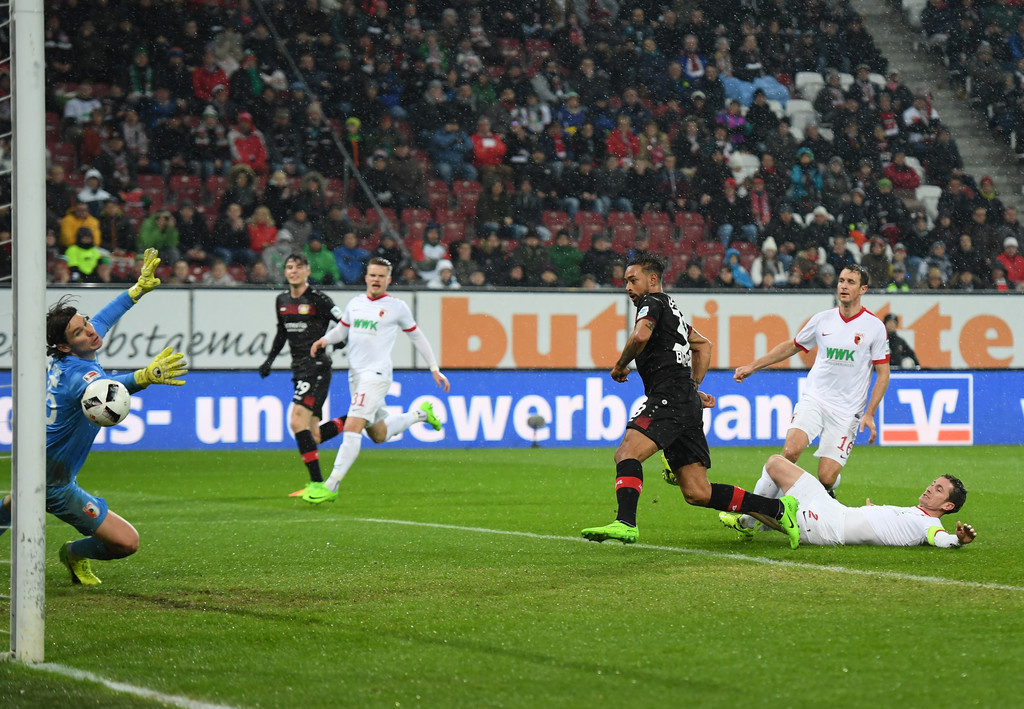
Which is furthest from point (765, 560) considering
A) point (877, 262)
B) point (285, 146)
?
point (285, 146)

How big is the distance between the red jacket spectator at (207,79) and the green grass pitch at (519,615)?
10777 mm

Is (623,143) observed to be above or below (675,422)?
above

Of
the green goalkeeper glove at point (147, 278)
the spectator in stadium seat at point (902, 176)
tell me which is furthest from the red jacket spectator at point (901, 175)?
the green goalkeeper glove at point (147, 278)

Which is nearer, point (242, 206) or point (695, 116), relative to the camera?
point (242, 206)

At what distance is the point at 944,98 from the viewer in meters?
24.8

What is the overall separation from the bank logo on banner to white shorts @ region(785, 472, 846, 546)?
11027mm

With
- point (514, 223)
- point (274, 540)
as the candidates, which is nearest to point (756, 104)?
point (514, 223)

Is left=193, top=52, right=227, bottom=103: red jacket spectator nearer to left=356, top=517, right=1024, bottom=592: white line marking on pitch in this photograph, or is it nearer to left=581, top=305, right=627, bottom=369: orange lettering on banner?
left=581, top=305, right=627, bottom=369: orange lettering on banner

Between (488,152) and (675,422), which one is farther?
(488,152)

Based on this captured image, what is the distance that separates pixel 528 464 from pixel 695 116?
9.41 m

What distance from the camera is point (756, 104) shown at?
2253 centimetres

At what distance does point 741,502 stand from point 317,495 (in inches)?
173

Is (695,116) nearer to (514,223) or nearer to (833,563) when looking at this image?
(514,223)

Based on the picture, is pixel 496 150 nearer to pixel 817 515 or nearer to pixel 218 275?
→ pixel 218 275
